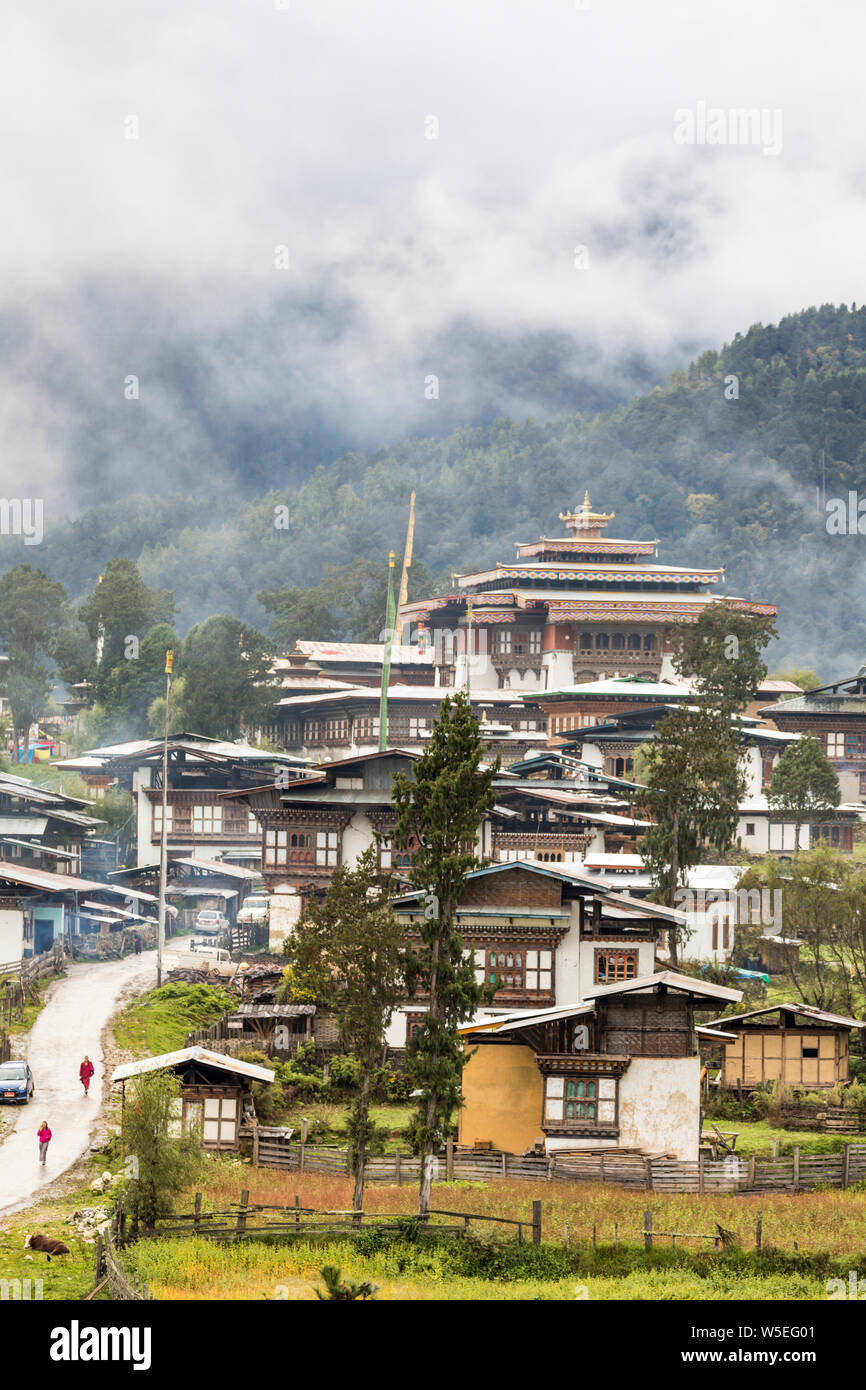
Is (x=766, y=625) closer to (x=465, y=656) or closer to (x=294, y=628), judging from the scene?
(x=465, y=656)

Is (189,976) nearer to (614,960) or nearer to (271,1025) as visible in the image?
(271,1025)

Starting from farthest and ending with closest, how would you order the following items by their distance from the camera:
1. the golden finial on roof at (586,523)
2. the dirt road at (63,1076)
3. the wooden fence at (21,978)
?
the golden finial on roof at (586,523)
the wooden fence at (21,978)
the dirt road at (63,1076)

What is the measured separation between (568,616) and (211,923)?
44459 millimetres

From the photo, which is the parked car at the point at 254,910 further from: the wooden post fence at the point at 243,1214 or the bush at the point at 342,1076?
the wooden post fence at the point at 243,1214

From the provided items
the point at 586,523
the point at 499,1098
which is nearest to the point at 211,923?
the point at 499,1098

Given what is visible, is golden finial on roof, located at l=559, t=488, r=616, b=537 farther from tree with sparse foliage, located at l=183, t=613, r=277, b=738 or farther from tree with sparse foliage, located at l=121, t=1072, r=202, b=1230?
tree with sparse foliage, located at l=121, t=1072, r=202, b=1230

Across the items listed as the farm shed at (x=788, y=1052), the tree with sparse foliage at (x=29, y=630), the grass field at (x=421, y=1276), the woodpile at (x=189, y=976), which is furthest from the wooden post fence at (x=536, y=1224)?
the tree with sparse foliage at (x=29, y=630)

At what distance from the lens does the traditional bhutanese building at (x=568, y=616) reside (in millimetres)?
121562

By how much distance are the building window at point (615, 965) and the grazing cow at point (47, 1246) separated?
26.2m

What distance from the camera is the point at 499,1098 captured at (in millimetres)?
49469

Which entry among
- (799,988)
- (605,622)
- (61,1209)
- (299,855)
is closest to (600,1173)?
(61,1209)

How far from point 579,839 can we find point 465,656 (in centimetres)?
4680
